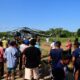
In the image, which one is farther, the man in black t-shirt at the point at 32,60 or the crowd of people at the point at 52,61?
the man in black t-shirt at the point at 32,60

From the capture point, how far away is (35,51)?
11.0 meters

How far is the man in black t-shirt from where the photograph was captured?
11023 millimetres

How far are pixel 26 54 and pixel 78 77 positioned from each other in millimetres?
1826

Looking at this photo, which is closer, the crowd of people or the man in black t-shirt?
the crowd of people

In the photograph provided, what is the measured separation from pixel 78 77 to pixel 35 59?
1498mm

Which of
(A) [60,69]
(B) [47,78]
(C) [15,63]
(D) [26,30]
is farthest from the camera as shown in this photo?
(D) [26,30]

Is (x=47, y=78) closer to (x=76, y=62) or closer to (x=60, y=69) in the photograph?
(x=76, y=62)

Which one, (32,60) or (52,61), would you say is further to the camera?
(52,61)

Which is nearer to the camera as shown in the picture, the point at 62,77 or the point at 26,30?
the point at 62,77

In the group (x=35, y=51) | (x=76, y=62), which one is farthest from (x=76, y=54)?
(x=35, y=51)

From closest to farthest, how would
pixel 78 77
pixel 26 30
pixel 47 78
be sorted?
pixel 78 77
pixel 47 78
pixel 26 30

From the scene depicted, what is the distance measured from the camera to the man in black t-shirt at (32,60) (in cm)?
1102

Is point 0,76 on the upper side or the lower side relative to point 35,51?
lower

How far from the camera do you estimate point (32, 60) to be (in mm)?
11117
